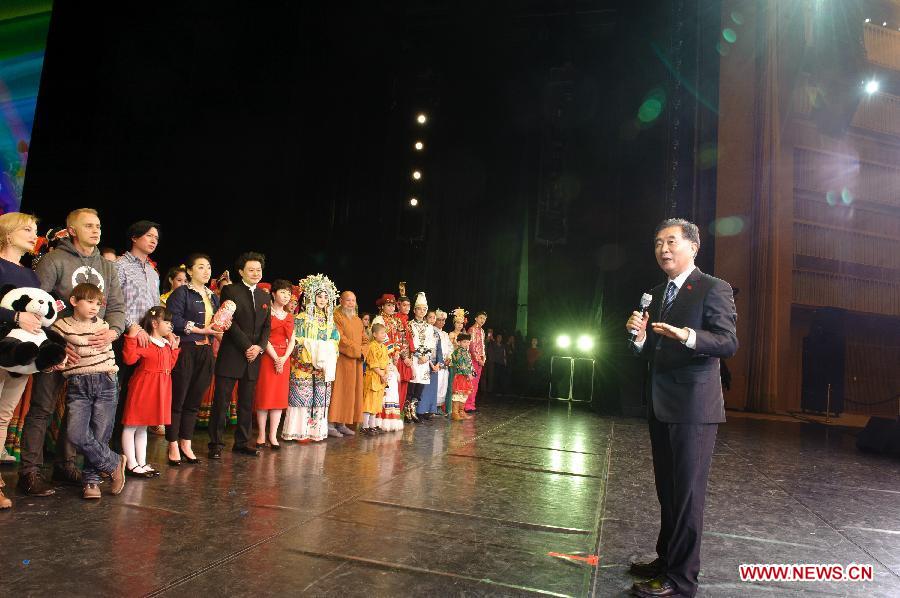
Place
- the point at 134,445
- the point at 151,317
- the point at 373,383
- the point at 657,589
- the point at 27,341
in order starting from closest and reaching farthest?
the point at 657,589
the point at 27,341
the point at 134,445
the point at 151,317
the point at 373,383

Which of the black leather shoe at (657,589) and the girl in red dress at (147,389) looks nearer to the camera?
the black leather shoe at (657,589)

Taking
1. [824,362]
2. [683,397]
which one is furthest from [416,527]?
[824,362]

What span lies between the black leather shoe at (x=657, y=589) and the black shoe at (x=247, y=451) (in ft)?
10.3

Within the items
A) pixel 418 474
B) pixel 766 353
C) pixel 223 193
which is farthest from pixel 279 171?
pixel 766 353

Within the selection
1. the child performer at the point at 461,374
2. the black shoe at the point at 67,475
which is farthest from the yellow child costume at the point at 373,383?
the black shoe at the point at 67,475

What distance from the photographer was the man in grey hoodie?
9.93ft

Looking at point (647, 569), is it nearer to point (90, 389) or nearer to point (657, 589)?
point (657, 589)

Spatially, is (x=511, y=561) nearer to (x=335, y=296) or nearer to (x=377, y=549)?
(x=377, y=549)

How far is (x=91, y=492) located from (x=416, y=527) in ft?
5.56

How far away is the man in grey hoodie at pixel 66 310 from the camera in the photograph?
3.03 metres

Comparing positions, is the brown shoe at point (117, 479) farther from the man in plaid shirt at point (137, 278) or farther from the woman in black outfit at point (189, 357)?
the woman in black outfit at point (189, 357)

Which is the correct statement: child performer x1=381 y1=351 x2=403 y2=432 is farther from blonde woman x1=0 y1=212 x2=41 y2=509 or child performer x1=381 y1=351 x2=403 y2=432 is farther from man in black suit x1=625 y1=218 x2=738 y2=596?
man in black suit x1=625 y1=218 x2=738 y2=596

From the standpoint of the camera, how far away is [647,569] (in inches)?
92.1

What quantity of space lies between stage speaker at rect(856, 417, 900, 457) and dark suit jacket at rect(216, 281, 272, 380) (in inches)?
274
